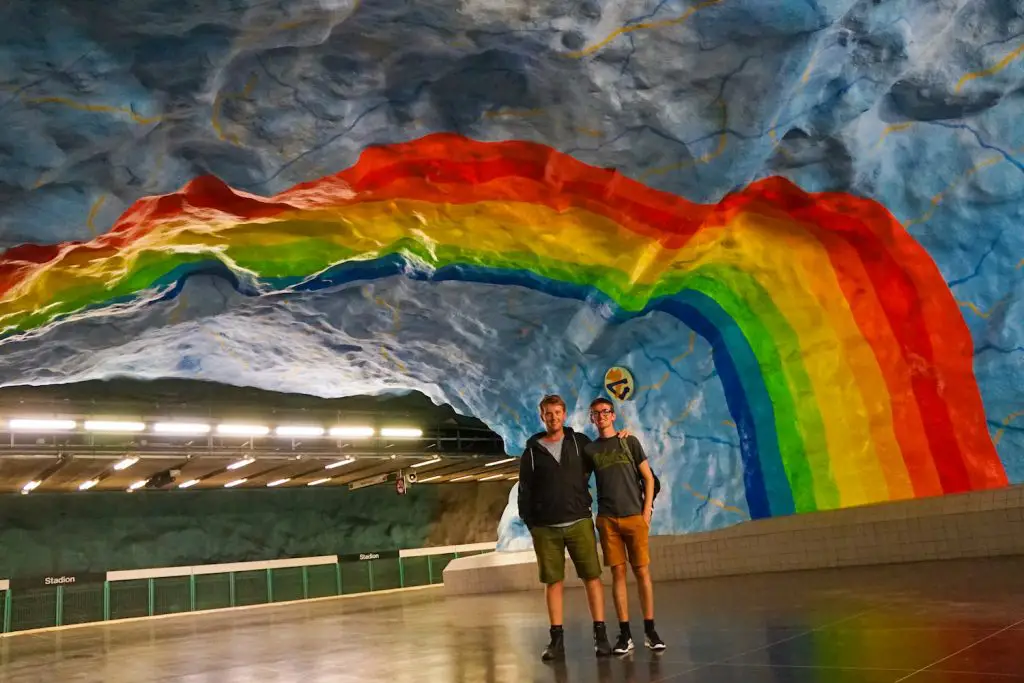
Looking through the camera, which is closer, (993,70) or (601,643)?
(601,643)

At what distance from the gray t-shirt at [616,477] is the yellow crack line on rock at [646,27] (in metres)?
3.02

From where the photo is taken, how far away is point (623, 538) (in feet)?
13.7

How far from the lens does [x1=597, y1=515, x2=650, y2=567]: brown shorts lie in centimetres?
Answer: 412

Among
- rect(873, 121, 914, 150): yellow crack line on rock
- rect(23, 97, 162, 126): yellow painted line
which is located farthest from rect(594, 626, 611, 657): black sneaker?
rect(873, 121, 914, 150): yellow crack line on rock

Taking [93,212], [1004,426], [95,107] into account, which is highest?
[95,107]

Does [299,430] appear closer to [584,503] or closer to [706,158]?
[706,158]

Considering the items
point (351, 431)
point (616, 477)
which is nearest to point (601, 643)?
point (616, 477)

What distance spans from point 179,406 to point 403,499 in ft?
30.0

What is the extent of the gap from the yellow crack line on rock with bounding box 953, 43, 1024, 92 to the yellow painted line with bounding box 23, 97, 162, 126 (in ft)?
20.4

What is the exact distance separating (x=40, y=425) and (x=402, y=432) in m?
6.40

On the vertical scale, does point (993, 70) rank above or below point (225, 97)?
above

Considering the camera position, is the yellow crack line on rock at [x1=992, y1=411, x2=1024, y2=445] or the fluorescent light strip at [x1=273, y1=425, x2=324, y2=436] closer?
the yellow crack line on rock at [x1=992, y1=411, x2=1024, y2=445]

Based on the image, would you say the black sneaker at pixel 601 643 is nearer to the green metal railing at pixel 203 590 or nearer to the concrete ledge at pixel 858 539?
the concrete ledge at pixel 858 539

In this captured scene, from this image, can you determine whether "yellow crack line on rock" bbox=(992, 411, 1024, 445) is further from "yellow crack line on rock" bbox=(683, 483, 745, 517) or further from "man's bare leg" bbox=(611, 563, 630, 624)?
"man's bare leg" bbox=(611, 563, 630, 624)
